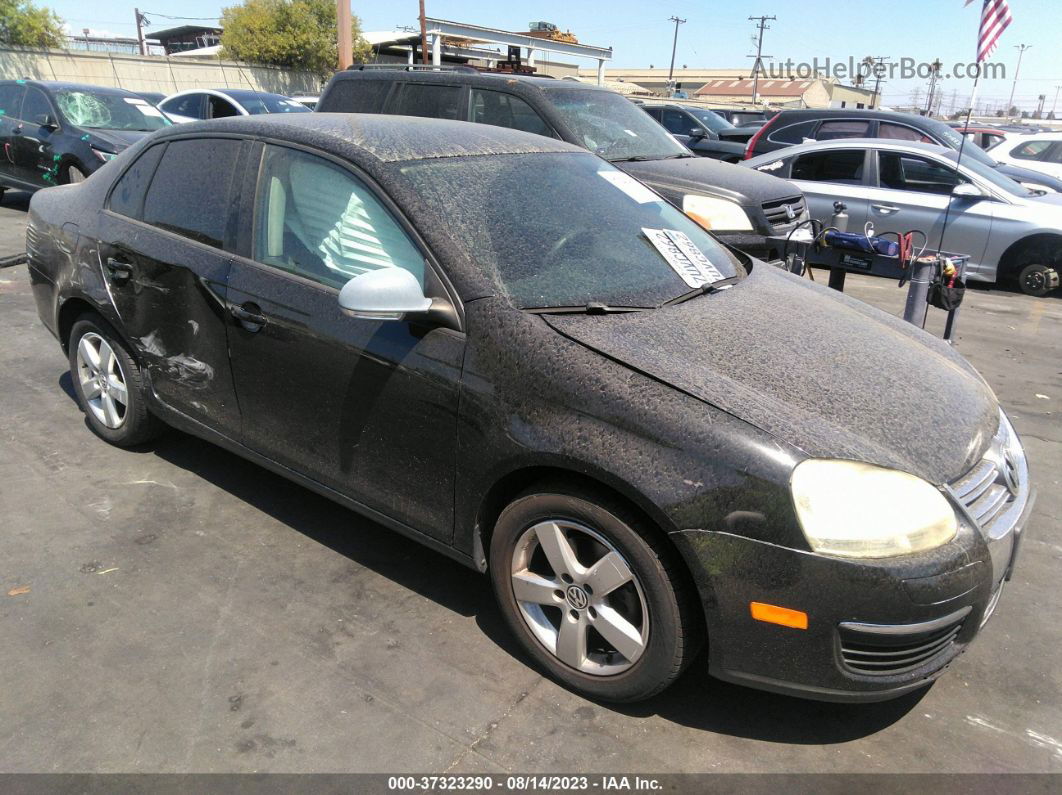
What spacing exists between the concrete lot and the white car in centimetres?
1235

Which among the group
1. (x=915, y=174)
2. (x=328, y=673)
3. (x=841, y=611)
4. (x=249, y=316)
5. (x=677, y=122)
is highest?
(x=677, y=122)

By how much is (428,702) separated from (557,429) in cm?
97

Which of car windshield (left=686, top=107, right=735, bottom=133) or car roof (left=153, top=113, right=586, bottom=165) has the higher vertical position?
car windshield (left=686, top=107, right=735, bottom=133)

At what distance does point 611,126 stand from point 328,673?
582 centimetres

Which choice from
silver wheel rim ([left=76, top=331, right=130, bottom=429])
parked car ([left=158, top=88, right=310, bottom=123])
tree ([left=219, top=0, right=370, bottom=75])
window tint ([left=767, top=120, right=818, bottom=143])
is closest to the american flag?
window tint ([left=767, top=120, right=818, bottom=143])

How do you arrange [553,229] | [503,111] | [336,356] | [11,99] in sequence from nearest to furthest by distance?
1. [336,356]
2. [553,229]
3. [503,111]
4. [11,99]

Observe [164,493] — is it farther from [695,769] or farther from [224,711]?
[695,769]

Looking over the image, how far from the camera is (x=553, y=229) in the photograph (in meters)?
3.03

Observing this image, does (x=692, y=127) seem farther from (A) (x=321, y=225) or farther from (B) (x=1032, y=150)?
(A) (x=321, y=225)

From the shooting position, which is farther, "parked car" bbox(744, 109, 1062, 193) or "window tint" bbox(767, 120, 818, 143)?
"window tint" bbox(767, 120, 818, 143)

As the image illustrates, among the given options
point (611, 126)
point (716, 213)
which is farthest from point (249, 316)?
point (611, 126)

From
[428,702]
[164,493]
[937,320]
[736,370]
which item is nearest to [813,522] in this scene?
[736,370]

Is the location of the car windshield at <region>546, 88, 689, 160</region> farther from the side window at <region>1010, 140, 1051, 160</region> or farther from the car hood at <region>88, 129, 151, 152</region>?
the side window at <region>1010, 140, 1051, 160</region>

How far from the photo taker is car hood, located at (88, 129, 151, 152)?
33.7 ft
